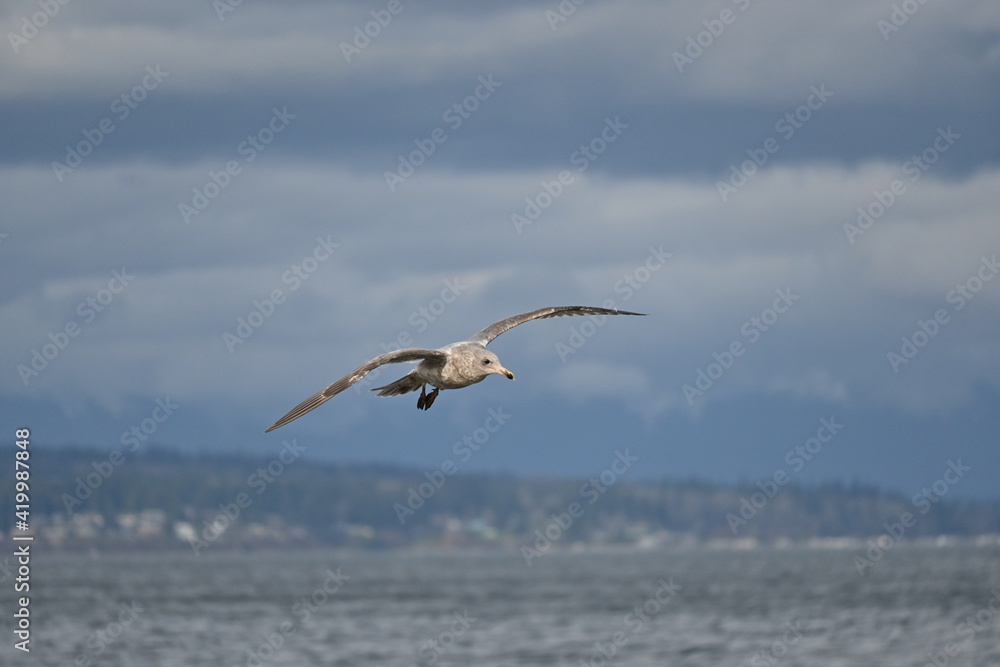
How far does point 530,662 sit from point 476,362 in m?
56.0

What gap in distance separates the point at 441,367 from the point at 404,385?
133cm

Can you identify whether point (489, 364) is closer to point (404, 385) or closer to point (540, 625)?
point (404, 385)

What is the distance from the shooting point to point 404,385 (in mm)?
31016

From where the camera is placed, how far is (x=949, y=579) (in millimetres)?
164625

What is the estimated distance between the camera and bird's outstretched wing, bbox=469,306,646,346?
31844mm

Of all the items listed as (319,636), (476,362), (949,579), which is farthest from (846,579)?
(476,362)

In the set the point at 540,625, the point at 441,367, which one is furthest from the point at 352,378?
the point at 540,625

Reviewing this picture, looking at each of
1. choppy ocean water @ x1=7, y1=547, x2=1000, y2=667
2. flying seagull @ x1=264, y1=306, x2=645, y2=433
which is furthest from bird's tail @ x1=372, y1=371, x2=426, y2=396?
choppy ocean water @ x1=7, y1=547, x2=1000, y2=667

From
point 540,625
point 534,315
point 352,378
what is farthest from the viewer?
point 540,625

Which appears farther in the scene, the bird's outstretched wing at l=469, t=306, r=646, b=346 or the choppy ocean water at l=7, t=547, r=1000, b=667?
the choppy ocean water at l=7, t=547, r=1000, b=667

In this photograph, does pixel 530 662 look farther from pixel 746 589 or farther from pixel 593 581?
pixel 593 581

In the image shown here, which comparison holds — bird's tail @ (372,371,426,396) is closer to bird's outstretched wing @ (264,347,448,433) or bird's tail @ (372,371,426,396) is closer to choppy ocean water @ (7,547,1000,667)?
bird's outstretched wing @ (264,347,448,433)

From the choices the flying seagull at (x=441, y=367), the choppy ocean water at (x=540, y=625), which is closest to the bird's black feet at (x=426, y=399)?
the flying seagull at (x=441, y=367)

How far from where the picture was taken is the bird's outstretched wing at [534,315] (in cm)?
3184
